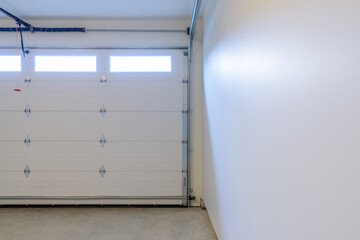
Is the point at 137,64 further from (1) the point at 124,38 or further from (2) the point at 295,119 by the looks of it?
(2) the point at 295,119

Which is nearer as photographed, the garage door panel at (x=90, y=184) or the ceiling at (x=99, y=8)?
the ceiling at (x=99, y=8)

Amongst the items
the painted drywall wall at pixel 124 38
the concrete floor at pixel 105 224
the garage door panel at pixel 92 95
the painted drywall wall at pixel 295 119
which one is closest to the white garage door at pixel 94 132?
the garage door panel at pixel 92 95

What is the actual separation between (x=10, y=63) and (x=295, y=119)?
15.6 feet

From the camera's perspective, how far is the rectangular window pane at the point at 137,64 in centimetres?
446

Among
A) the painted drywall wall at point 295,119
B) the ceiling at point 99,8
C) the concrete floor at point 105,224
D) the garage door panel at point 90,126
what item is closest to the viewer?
the painted drywall wall at point 295,119

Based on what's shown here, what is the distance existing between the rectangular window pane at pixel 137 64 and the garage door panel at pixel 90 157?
1.21m

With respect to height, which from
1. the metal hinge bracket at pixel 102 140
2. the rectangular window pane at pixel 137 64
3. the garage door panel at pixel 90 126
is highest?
the rectangular window pane at pixel 137 64

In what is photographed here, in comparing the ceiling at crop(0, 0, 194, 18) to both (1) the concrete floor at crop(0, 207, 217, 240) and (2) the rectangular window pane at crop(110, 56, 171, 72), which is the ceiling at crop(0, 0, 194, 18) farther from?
(1) the concrete floor at crop(0, 207, 217, 240)

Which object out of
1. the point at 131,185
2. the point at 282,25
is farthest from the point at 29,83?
the point at 282,25

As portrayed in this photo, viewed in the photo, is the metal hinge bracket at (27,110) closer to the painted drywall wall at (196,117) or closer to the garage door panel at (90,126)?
the garage door panel at (90,126)

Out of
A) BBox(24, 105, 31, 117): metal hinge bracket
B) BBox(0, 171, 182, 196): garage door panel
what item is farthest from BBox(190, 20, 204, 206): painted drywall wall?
BBox(24, 105, 31, 117): metal hinge bracket

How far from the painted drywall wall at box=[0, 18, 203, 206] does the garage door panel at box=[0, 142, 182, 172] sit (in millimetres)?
533

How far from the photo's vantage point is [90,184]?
4.45m

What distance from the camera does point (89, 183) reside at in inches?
175
